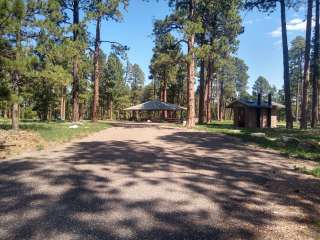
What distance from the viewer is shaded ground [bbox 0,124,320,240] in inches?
157

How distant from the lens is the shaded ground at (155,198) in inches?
157

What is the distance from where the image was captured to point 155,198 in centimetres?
522

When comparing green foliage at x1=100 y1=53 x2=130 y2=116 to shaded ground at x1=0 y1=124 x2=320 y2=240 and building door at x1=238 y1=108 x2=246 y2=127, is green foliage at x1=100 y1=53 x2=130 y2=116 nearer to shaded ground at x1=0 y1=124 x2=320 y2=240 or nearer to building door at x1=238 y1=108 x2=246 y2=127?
building door at x1=238 y1=108 x2=246 y2=127

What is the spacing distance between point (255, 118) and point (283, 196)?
1007 inches

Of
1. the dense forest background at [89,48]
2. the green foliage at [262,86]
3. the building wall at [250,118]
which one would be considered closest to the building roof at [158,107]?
the dense forest background at [89,48]

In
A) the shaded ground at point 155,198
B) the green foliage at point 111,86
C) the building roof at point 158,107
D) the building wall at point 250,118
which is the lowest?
the shaded ground at point 155,198

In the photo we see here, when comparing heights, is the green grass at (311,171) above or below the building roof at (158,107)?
below

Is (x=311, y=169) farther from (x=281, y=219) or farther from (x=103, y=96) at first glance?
(x=103, y=96)

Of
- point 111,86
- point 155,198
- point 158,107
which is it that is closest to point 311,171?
point 155,198

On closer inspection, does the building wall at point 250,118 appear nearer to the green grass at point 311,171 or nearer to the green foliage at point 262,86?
the green grass at point 311,171

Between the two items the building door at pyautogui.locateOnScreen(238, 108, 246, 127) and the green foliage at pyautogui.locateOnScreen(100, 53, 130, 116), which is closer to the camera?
the building door at pyautogui.locateOnScreen(238, 108, 246, 127)

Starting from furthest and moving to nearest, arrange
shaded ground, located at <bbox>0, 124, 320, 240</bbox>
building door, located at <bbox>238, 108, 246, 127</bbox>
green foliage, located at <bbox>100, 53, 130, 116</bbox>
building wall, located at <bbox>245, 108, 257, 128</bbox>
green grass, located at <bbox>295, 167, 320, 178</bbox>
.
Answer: green foliage, located at <bbox>100, 53, 130, 116</bbox>
building door, located at <bbox>238, 108, 246, 127</bbox>
building wall, located at <bbox>245, 108, 257, 128</bbox>
green grass, located at <bbox>295, 167, 320, 178</bbox>
shaded ground, located at <bbox>0, 124, 320, 240</bbox>

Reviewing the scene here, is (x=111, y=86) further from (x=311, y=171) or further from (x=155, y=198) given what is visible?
(x=155, y=198)

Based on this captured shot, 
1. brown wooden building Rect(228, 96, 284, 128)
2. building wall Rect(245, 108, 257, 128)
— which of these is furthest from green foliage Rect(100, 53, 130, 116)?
building wall Rect(245, 108, 257, 128)
